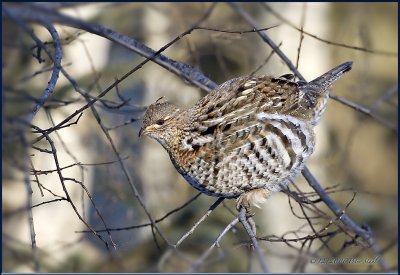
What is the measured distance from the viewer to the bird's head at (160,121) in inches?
214

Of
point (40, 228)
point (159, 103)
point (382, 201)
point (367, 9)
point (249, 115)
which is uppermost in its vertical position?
point (367, 9)

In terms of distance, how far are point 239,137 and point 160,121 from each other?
60 cm

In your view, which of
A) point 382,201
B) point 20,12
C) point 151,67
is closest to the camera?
point 20,12

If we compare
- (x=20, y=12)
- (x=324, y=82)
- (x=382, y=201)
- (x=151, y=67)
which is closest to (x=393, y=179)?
(x=382, y=201)

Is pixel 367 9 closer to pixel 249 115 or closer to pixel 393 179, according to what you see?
pixel 393 179

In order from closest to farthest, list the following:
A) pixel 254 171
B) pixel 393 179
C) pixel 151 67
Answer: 1. pixel 254 171
2. pixel 151 67
3. pixel 393 179

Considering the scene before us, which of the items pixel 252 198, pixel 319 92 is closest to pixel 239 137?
pixel 252 198

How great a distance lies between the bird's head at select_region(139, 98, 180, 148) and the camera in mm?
5445

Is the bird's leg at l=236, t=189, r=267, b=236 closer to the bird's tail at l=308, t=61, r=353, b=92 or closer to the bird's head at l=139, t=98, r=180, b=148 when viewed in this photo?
the bird's head at l=139, t=98, r=180, b=148

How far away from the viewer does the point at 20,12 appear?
3844 millimetres

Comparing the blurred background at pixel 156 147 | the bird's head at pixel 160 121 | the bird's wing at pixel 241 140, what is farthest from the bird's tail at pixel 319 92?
the blurred background at pixel 156 147

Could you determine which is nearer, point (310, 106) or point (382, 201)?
point (310, 106)

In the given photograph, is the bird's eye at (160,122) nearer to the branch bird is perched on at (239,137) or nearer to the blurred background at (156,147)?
the branch bird is perched on at (239,137)

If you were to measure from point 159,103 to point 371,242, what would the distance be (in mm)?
1801
